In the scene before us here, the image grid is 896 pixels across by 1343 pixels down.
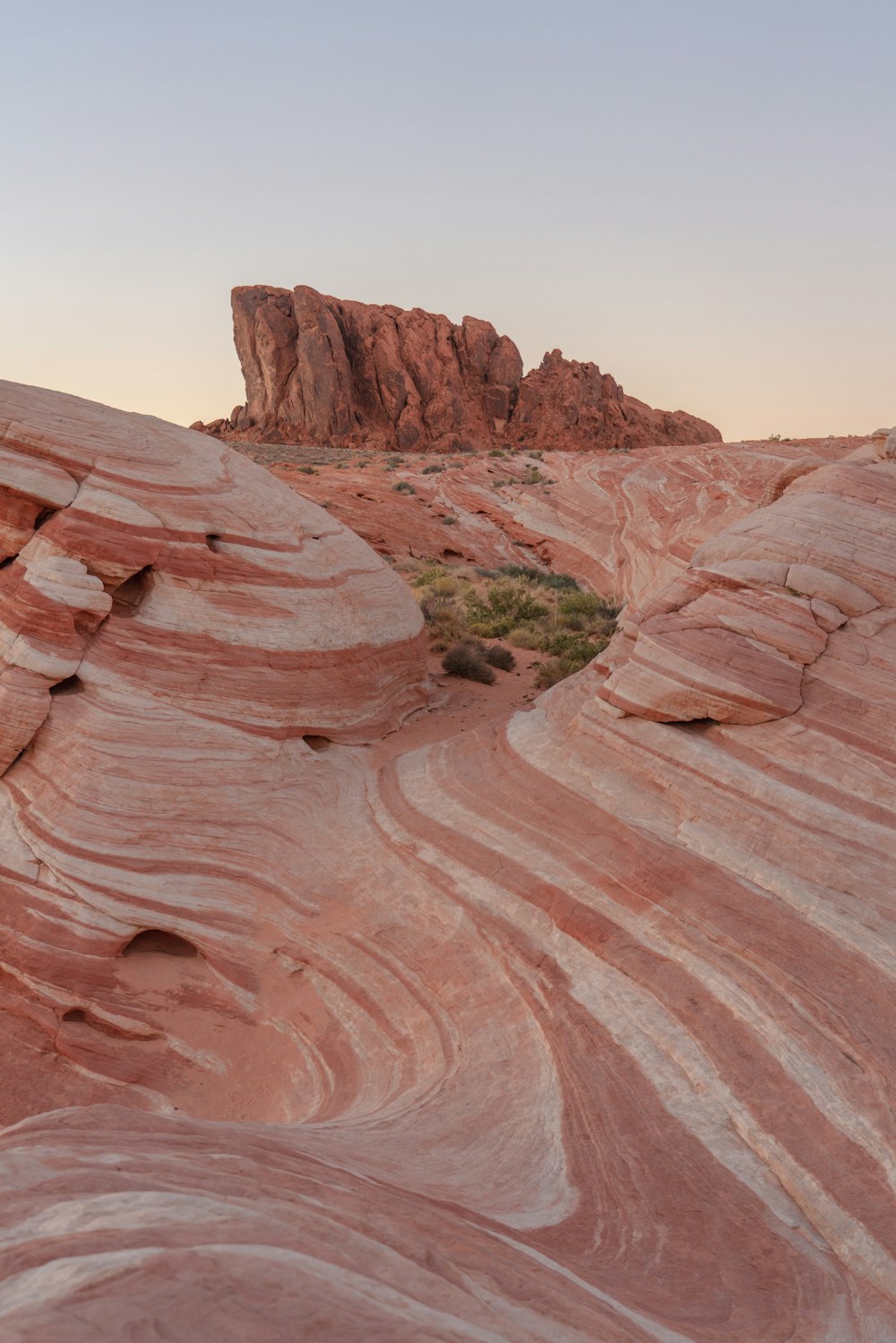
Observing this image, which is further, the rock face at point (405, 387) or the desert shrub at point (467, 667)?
the rock face at point (405, 387)

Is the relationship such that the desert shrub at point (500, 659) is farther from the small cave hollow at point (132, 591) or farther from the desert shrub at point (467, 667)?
the small cave hollow at point (132, 591)

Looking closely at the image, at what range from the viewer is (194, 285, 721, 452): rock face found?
7081cm

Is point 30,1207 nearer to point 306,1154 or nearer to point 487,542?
point 306,1154

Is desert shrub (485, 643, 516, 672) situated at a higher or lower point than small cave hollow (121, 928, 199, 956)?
higher

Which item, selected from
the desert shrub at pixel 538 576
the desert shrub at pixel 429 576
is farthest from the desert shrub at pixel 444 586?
the desert shrub at pixel 538 576

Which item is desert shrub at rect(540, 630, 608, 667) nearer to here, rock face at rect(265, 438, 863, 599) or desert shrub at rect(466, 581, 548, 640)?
desert shrub at rect(466, 581, 548, 640)

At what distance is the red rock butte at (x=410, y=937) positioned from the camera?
10.0 ft

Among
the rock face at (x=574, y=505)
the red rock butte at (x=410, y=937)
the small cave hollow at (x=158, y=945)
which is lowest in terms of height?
the small cave hollow at (x=158, y=945)

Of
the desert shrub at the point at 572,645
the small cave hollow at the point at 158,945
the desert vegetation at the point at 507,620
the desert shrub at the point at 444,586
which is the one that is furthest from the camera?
the desert shrub at the point at 444,586

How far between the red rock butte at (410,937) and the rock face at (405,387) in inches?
2464

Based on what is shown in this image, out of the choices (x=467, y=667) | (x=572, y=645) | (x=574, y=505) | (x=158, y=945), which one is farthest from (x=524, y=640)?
(x=574, y=505)

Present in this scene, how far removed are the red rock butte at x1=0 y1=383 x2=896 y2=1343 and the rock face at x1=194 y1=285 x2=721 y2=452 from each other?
62588 mm

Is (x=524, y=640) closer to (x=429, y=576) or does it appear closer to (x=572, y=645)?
(x=572, y=645)

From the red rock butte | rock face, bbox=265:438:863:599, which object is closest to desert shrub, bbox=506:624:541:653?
rock face, bbox=265:438:863:599
